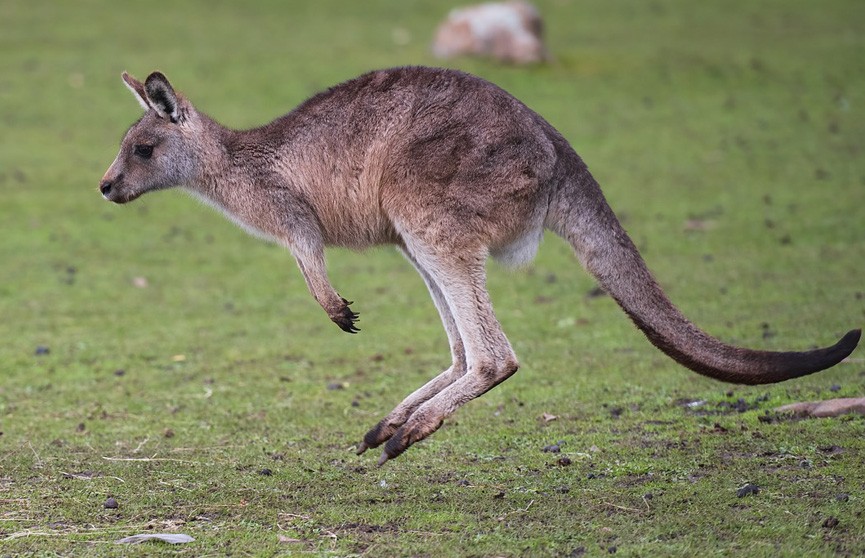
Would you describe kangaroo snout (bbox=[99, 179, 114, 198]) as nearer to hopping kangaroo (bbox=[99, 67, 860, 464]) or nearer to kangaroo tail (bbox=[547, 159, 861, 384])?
hopping kangaroo (bbox=[99, 67, 860, 464])

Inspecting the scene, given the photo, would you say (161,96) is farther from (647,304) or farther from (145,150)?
(647,304)

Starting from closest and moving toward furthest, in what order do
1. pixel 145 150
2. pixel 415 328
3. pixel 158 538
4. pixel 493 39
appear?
pixel 158 538
pixel 145 150
pixel 415 328
pixel 493 39

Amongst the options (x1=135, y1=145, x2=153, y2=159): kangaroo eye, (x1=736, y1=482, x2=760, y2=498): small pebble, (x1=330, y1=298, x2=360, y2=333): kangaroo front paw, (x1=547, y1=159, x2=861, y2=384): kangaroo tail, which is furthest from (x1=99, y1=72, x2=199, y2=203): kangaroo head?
(x1=736, y1=482, x2=760, y2=498): small pebble

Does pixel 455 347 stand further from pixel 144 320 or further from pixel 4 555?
pixel 144 320

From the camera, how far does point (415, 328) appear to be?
29.7ft

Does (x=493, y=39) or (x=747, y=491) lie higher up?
(x=493, y=39)

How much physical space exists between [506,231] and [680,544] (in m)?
1.63

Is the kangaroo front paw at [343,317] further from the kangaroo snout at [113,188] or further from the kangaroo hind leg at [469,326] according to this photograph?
the kangaroo snout at [113,188]

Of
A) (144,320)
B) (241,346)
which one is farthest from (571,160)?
(144,320)

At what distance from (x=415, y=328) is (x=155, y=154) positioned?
361 centimetres

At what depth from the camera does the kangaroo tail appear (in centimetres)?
467

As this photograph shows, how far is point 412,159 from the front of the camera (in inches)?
208

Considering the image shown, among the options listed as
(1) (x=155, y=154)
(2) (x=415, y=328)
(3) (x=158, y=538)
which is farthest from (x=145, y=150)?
(2) (x=415, y=328)

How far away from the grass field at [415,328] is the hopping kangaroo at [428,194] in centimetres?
58
